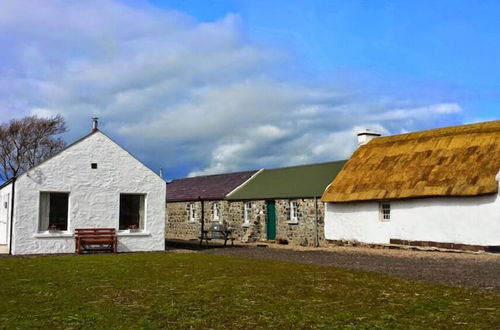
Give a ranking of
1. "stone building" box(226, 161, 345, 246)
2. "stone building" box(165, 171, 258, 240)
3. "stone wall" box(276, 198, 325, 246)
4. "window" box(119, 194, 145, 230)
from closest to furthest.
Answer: "window" box(119, 194, 145, 230), "stone wall" box(276, 198, 325, 246), "stone building" box(226, 161, 345, 246), "stone building" box(165, 171, 258, 240)

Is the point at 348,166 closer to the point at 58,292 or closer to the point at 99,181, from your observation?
the point at 99,181

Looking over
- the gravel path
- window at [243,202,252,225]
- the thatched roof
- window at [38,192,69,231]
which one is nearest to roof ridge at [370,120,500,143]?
the thatched roof

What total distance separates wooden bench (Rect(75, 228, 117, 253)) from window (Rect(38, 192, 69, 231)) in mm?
735

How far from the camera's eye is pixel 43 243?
65.5 feet

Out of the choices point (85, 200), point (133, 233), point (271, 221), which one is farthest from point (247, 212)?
point (85, 200)

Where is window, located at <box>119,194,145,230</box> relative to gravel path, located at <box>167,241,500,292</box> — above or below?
above

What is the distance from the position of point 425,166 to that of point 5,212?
19532 mm

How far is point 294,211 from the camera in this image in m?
29.1

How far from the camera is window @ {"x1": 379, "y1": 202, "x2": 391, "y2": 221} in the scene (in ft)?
82.3

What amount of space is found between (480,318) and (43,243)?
16763 mm

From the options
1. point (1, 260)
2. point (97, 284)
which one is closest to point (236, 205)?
point (1, 260)

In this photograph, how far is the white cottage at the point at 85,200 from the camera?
19.8 meters

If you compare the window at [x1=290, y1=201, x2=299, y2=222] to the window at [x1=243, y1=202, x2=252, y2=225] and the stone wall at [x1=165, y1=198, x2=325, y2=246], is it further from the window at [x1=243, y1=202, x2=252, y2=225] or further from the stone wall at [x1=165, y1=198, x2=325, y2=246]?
the window at [x1=243, y1=202, x2=252, y2=225]

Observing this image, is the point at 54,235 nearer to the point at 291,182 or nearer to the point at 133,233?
the point at 133,233
